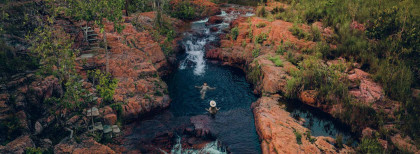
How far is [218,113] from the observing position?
1566 centimetres

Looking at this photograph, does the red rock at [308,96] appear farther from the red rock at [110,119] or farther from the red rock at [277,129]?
the red rock at [110,119]

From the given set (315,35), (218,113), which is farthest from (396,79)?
(218,113)

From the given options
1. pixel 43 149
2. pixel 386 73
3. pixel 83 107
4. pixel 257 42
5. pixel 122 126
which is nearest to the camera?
pixel 43 149

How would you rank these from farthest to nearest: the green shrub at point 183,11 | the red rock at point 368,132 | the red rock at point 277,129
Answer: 1. the green shrub at point 183,11
2. the red rock at point 368,132
3. the red rock at point 277,129

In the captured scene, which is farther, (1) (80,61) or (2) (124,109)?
(1) (80,61)

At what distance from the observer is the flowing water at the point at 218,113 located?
12.9 meters

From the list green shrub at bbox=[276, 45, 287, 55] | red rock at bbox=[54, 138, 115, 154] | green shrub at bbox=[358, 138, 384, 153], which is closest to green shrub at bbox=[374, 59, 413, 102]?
green shrub at bbox=[358, 138, 384, 153]

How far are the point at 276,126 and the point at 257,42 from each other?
38.8 feet

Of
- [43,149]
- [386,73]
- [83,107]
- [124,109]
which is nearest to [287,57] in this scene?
[386,73]

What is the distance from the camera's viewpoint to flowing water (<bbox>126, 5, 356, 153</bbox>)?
12.9 meters

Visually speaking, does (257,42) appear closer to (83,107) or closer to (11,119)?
(83,107)

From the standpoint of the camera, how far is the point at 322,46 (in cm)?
1834

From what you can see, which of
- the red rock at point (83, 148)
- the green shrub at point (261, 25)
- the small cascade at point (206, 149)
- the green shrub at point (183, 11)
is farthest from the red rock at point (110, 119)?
the green shrub at point (183, 11)

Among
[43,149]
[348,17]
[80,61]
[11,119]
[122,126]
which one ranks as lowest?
[122,126]
